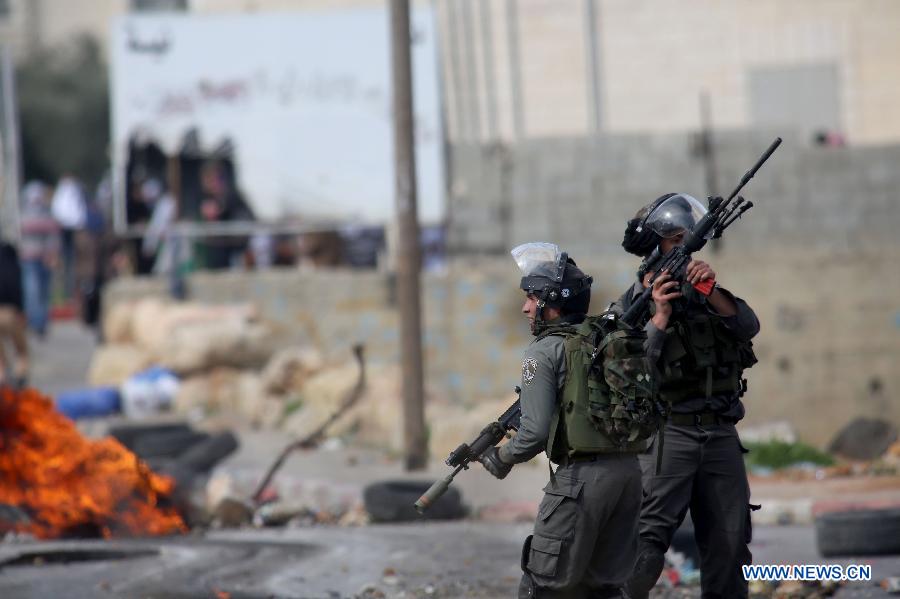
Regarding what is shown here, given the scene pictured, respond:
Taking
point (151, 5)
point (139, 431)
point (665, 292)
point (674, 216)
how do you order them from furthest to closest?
point (151, 5)
point (139, 431)
point (674, 216)
point (665, 292)

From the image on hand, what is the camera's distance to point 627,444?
17.4ft

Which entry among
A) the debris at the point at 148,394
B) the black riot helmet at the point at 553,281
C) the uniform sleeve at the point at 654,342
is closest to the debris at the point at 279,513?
the debris at the point at 148,394

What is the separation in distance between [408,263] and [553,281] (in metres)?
5.52

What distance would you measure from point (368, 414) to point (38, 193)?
9.72 meters

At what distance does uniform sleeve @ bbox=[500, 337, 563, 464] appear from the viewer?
5.24 m

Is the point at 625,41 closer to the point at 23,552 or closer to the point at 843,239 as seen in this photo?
the point at 843,239

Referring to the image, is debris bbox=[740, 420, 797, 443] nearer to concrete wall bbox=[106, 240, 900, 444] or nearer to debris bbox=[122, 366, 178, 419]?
concrete wall bbox=[106, 240, 900, 444]

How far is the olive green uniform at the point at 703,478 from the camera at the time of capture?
5750 mm

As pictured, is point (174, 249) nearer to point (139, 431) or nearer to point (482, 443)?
point (139, 431)

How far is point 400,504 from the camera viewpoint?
9.41m

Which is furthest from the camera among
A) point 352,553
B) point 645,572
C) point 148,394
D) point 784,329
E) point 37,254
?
point 37,254

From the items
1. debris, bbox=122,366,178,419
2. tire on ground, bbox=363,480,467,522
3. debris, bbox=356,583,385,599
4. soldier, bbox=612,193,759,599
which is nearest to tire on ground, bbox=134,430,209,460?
tire on ground, bbox=363,480,467,522

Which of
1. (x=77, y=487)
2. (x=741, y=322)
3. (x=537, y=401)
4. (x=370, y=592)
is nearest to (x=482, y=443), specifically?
(x=537, y=401)

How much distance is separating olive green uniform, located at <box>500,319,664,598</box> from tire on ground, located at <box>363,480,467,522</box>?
13.5 feet
